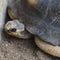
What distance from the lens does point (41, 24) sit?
1.67 metres

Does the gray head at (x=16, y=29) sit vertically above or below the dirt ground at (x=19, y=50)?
above

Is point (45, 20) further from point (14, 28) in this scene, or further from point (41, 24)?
point (14, 28)

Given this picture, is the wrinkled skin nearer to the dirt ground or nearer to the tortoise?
the tortoise

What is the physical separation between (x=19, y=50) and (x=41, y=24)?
10.6 inches

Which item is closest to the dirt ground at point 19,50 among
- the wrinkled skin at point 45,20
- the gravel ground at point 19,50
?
the gravel ground at point 19,50

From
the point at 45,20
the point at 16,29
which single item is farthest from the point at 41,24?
the point at 16,29

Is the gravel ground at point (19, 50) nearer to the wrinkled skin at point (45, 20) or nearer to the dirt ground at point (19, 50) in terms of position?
the dirt ground at point (19, 50)

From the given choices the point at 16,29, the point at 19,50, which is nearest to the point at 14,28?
the point at 16,29

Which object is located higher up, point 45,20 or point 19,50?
point 45,20

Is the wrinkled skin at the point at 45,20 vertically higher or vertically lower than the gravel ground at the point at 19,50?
higher

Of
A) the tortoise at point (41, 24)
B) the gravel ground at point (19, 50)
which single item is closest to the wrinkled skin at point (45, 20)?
the tortoise at point (41, 24)

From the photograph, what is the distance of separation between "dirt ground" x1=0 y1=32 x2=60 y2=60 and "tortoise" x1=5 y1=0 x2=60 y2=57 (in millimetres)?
50

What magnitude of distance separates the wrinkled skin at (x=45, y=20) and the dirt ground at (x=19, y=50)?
0.13 metres

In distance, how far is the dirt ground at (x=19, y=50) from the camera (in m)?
1.64
